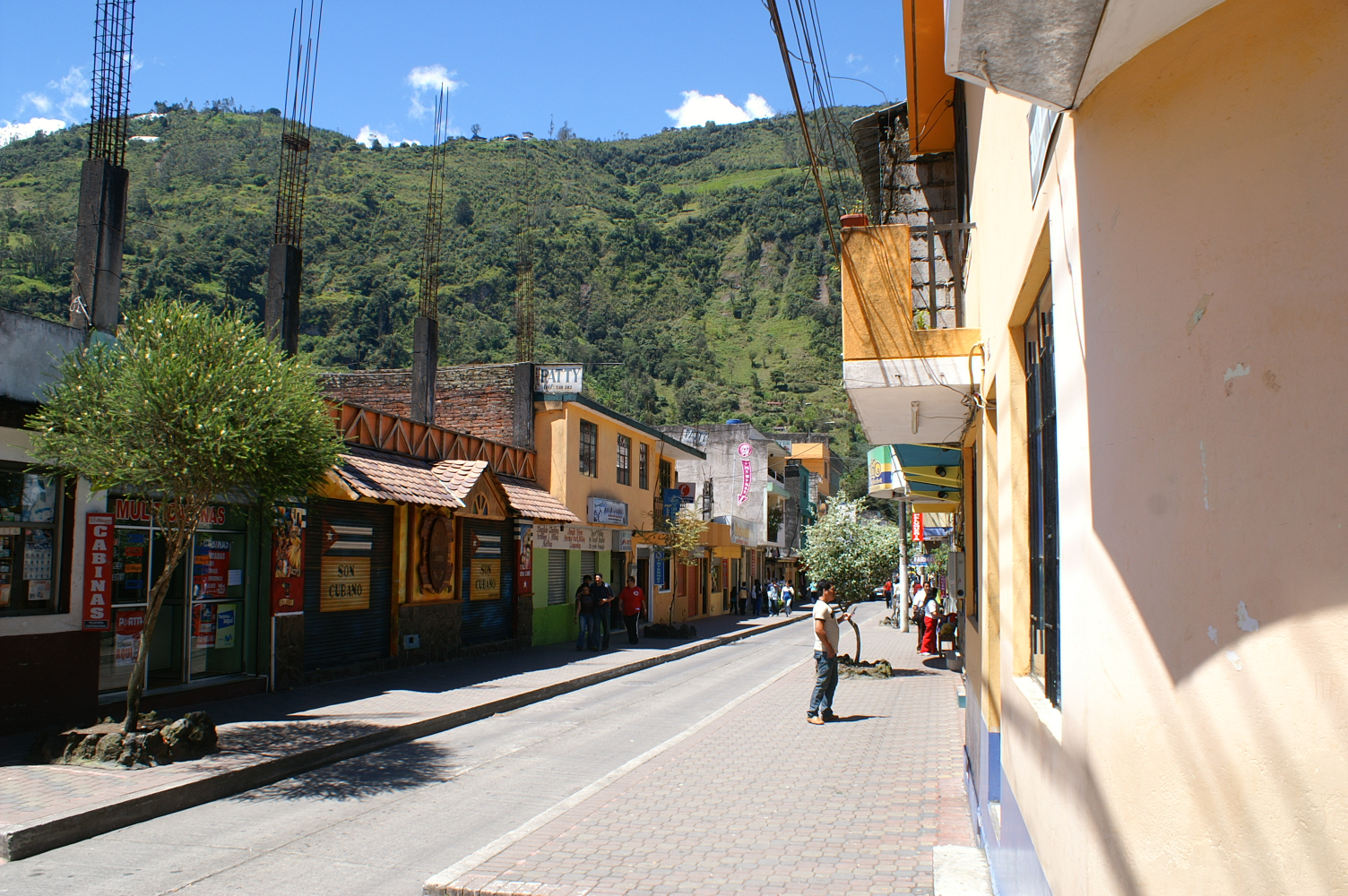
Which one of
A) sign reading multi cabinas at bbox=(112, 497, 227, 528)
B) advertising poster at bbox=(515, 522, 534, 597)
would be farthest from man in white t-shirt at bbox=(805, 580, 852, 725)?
advertising poster at bbox=(515, 522, 534, 597)

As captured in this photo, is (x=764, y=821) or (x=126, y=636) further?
(x=126, y=636)

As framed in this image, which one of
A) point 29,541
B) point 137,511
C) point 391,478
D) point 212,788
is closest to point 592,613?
point 391,478

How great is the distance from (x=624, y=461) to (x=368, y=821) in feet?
73.6

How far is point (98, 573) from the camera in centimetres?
1075

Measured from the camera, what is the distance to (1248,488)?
6.54 feet

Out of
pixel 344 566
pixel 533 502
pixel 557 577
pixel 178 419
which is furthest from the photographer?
pixel 557 577

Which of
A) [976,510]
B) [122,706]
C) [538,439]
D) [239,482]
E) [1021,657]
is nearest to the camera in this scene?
[1021,657]

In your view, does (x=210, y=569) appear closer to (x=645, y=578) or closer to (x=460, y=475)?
(x=460, y=475)

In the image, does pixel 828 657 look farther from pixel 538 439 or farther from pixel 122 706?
pixel 538 439

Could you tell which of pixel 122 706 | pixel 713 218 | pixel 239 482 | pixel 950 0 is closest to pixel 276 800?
pixel 239 482

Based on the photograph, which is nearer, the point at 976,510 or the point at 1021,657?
the point at 1021,657

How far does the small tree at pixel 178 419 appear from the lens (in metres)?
8.56

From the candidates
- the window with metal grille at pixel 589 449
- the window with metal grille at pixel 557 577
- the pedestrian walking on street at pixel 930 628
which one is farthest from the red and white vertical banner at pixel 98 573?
the pedestrian walking on street at pixel 930 628

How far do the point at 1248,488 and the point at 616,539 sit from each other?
26966mm
